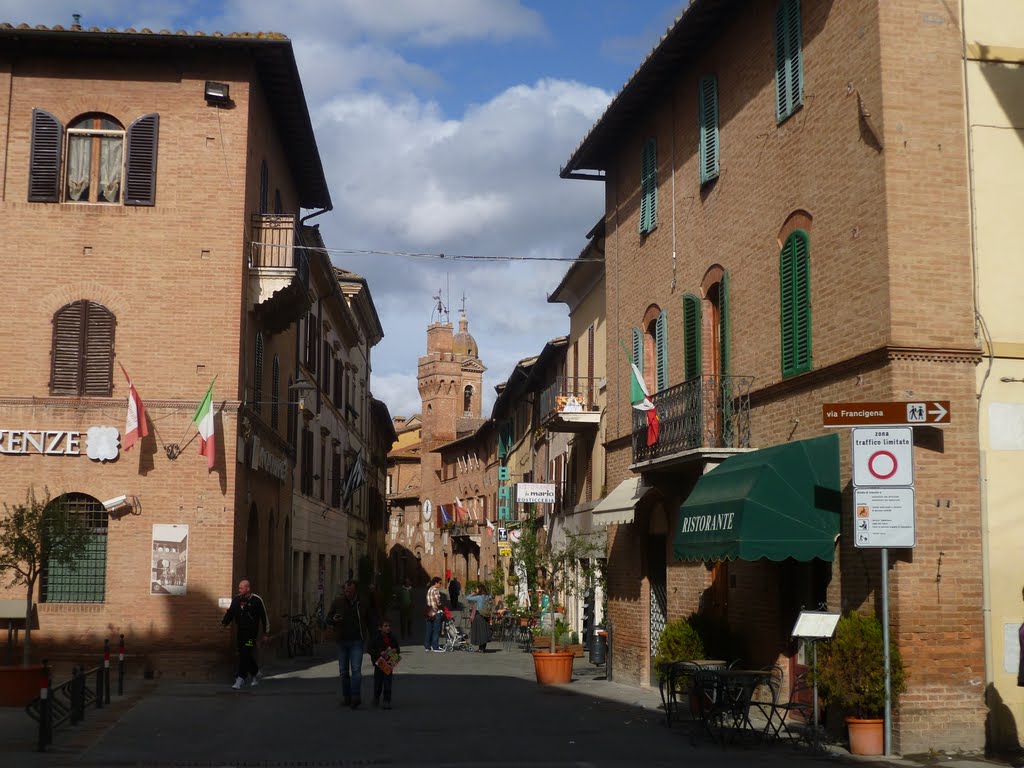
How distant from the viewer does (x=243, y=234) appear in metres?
21.8

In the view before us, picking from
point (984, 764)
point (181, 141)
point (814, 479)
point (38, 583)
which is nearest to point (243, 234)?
point (181, 141)

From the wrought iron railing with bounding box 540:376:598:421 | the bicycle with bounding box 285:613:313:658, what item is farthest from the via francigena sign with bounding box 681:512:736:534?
the bicycle with bounding box 285:613:313:658

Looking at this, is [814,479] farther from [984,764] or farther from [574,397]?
[574,397]

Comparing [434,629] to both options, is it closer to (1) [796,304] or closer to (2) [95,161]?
(2) [95,161]

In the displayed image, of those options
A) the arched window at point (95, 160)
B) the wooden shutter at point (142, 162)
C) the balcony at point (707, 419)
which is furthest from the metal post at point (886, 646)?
the arched window at point (95, 160)

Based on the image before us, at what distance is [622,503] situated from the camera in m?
20.7

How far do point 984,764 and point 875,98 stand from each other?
23.1ft

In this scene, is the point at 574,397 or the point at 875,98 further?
the point at 574,397

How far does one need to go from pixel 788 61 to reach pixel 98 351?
41.3ft

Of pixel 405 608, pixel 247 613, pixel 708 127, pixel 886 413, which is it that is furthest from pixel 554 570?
pixel 405 608

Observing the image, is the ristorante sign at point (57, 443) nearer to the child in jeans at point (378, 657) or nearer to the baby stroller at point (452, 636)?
the child in jeans at point (378, 657)

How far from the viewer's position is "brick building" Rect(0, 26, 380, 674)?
20.9 m

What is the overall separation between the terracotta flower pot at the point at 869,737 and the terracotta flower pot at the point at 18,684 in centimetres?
1024

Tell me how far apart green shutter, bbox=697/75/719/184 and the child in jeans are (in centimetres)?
825
